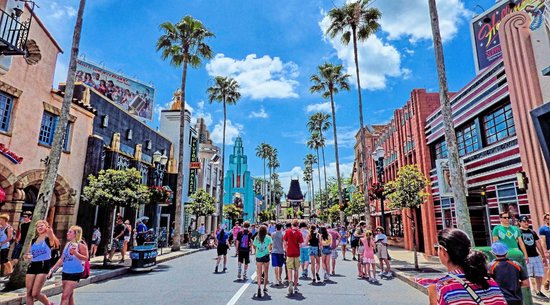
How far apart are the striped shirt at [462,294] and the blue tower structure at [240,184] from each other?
63.9m

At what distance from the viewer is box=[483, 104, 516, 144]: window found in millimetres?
12023

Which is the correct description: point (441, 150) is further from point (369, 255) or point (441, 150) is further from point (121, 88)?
point (121, 88)

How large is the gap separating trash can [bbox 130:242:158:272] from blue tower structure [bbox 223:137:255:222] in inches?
2086

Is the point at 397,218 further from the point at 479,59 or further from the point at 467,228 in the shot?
the point at 467,228

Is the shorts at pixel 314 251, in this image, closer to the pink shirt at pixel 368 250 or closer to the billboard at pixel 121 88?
the pink shirt at pixel 368 250

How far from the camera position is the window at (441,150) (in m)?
17.4

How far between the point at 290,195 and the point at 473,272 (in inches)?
3072

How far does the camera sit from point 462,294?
2.02 m

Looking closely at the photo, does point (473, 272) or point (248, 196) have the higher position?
point (248, 196)

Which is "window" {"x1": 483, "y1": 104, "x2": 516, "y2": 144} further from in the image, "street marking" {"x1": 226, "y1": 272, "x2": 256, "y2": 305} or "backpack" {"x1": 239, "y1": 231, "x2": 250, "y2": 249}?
"street marking" {"x1": 226, "y1": 272, "x2": 256, "y2": 305}

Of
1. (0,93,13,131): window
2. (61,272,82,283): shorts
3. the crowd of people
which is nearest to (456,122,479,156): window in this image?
the crowd of people

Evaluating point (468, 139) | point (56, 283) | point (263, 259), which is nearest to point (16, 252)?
point (56, 283)

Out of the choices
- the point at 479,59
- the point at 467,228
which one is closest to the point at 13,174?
the point at 467,228

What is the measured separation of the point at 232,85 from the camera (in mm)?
32906
